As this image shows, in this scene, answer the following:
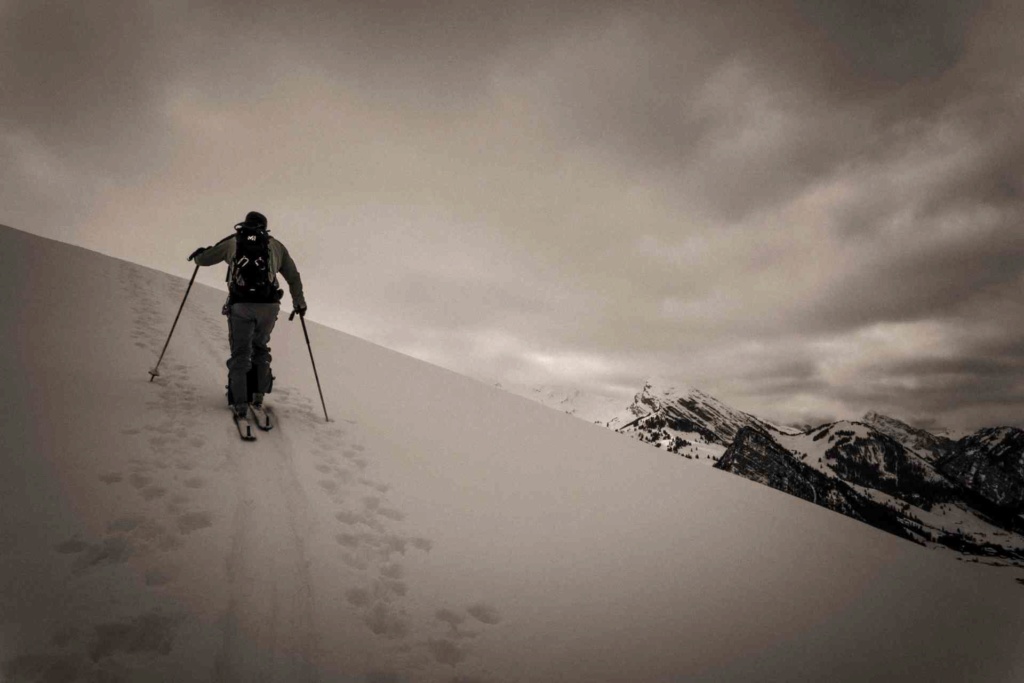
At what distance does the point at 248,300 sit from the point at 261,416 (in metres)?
1.88

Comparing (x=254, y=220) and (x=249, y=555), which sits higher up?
(x=254, y=220)

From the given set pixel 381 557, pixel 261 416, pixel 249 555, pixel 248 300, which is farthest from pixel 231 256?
pixel 381 557

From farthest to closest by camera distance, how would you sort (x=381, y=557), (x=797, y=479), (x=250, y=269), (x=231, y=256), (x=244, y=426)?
(x=797, y=479) → (x=231, y=256) → (x=250, y=269) → (x=244, y=426) → (x=381, y=557)

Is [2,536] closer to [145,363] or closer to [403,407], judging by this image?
[145,363]

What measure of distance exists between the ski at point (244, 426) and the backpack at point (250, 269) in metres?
1.83

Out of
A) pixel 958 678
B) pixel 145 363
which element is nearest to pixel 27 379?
pixel 145 363

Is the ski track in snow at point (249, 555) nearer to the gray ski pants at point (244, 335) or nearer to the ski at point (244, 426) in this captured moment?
the ski at point (244, 426)

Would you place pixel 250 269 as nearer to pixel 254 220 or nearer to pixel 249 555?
pixel 254 220

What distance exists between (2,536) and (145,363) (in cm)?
511

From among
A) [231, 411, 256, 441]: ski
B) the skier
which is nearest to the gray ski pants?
the skier

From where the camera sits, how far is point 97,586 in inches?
107

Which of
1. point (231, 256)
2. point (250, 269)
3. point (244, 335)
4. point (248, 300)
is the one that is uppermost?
point (231, 256)

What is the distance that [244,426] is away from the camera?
19.3ft

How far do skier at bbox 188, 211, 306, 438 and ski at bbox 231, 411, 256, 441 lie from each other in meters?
0.04
